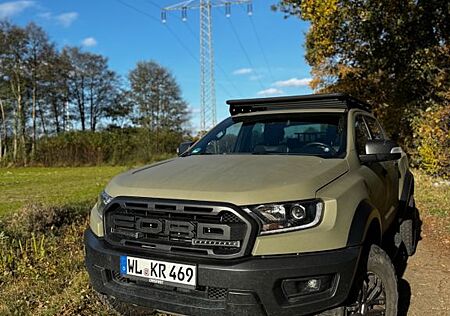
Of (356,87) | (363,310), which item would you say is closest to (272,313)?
(363,310)

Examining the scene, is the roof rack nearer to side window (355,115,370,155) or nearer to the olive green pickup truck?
side window (355,115,370,155)

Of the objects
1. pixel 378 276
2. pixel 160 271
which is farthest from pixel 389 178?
pixel 160 271

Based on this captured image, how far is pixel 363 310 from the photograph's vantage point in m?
2.82

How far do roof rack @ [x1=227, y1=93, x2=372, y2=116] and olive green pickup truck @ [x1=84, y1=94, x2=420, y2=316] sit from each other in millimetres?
870

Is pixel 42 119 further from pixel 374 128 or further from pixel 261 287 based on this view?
pixel 261 287

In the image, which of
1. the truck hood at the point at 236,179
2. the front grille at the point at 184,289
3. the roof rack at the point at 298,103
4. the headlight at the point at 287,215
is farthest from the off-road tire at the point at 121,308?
the roof rack at the point at 298,103

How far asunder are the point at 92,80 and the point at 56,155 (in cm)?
1520

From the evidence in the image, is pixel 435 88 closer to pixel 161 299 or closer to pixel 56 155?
pixel 161 299

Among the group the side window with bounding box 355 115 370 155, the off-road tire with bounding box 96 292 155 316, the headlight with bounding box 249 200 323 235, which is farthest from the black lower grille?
the side window with bounding box 355 115 370 155

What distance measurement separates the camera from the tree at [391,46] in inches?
409

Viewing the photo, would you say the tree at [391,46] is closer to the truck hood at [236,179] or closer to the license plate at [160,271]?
the truck hood at [236,179]

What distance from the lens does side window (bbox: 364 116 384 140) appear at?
4.70 metres

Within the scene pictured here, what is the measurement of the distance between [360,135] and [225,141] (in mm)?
1315

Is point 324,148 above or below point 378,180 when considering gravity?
above
